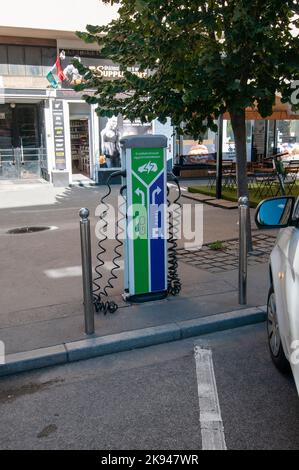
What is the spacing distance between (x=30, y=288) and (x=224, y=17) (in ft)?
14.4

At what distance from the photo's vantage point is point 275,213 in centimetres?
368

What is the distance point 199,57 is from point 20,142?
12659 mm

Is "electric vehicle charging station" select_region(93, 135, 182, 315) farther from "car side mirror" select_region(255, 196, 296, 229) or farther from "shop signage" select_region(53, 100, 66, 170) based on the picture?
"shop signage" select_region(53, 100, 66, 170)

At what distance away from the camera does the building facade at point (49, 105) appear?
1620cm

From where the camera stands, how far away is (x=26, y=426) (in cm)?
309

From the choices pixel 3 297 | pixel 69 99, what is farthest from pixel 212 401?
pixel 69 99

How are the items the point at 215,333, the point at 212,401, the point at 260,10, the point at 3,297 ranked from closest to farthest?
the point at 212,401
the point at 215,333
the point at 3,297
the point at 260,10

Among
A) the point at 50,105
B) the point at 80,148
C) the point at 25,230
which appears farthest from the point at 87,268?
the point at 80,148

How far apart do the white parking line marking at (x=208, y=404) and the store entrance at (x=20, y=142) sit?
14260 mm

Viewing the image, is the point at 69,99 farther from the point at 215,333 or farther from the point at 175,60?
the point at 215,333

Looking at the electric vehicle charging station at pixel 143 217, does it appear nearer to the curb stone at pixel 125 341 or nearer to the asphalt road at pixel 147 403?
the curb stone at pixel 125 341

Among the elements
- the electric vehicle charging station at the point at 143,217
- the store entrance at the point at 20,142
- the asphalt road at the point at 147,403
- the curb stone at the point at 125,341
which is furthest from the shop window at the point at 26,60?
the asphalt road at the point at 147,403

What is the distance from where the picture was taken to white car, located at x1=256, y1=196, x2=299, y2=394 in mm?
2816

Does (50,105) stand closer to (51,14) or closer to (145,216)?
(51,14)
